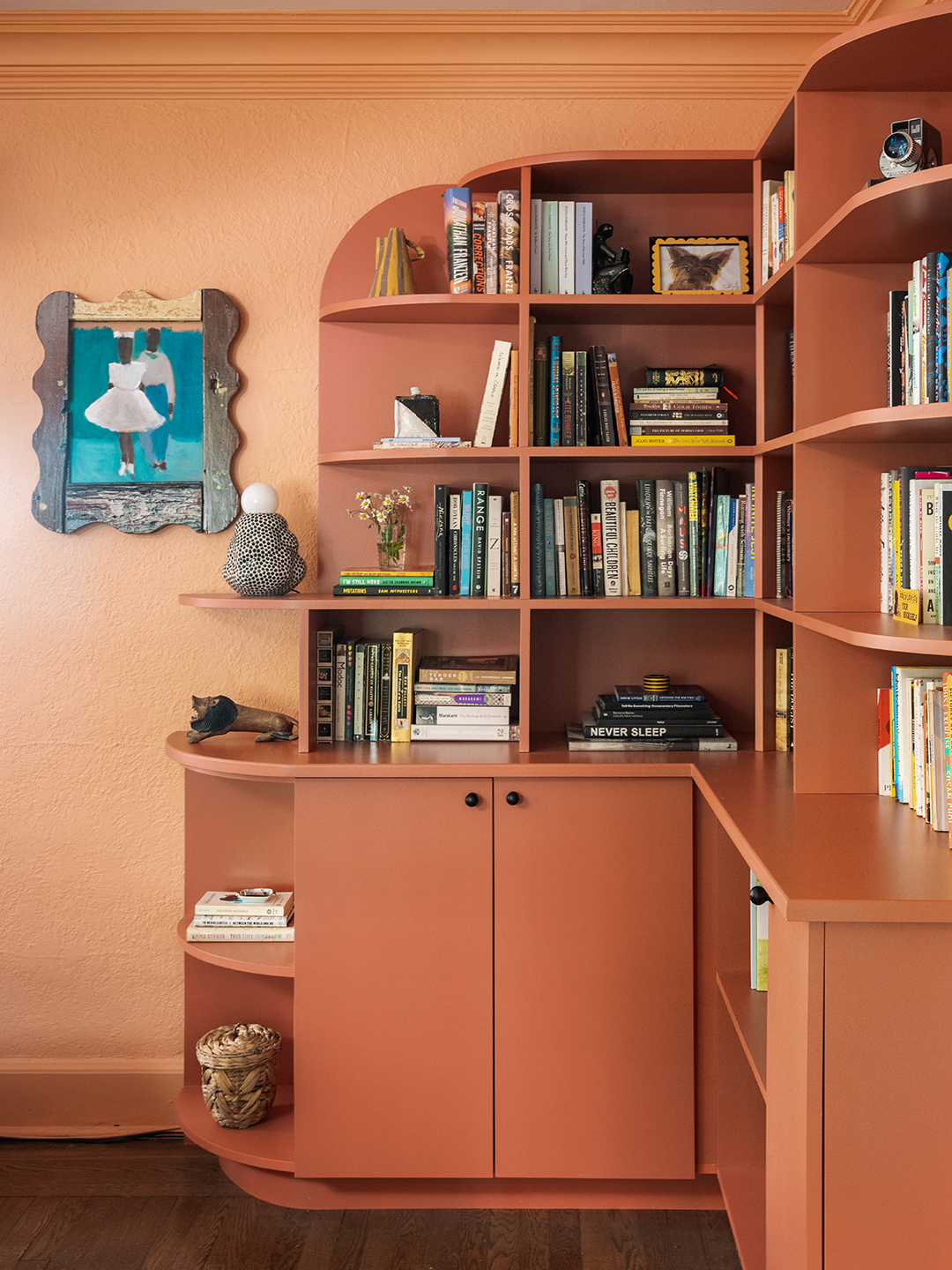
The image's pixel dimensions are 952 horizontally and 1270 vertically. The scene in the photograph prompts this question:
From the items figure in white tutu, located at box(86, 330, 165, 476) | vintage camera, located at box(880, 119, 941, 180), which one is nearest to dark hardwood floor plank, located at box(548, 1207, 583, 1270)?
figure in white tutu, located at box(86, 330, 165, 476)

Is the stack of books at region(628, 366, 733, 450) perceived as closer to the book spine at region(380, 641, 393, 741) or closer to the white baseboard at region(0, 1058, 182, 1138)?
the book spine at region(380, 641, 393, 741)

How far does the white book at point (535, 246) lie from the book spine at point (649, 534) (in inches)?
20.1

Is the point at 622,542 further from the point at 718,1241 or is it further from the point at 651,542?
the point at 718,1241

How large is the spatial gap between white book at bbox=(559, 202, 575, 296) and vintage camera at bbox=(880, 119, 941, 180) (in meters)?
0.76

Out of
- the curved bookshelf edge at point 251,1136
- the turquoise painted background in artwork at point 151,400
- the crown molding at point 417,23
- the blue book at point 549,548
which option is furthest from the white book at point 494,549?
the curved bookshelf edge at point 251,1136

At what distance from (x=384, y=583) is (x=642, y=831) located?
2.60ft

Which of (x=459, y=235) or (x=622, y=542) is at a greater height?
(x=459, y=235)

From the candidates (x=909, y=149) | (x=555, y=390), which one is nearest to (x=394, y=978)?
(x=555, y=390)

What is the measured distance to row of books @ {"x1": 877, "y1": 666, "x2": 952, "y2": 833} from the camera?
1.64 m

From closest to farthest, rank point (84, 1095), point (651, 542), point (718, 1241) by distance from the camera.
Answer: point (718, 1241) < point (651, 542) < point (84, 1095)

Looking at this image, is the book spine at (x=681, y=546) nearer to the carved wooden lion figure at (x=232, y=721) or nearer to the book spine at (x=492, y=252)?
the book spine at (x=492, y=252)

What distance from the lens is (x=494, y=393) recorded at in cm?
229

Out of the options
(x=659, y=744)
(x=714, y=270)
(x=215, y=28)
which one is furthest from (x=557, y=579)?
(x=215, y=28)

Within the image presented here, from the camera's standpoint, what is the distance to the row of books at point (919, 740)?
1643 millimetres
